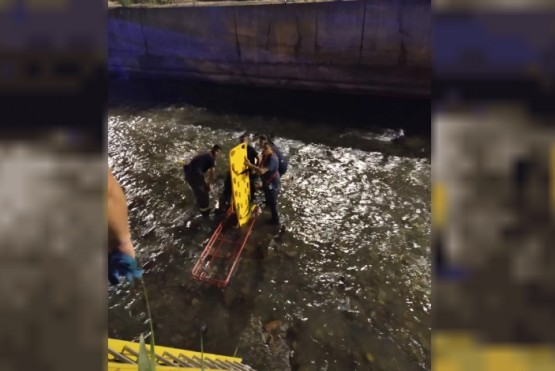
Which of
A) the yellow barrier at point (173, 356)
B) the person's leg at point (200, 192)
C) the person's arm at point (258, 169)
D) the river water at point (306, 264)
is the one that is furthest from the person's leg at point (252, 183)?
the yellow barrier at point (173, 356)

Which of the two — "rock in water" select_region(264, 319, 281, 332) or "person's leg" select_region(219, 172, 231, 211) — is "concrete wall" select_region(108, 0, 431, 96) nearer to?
"person's leg" select_region(219, 172, 231, 211)

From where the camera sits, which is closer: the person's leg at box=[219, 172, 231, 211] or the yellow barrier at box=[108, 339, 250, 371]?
the yellow barrier at box=[108, 339, 250, 371]

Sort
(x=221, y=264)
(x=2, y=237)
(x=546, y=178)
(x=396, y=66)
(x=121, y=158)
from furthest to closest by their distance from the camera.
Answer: (x=396, y=66) < (x=121, y=158) < (x=221, y=264) < (x=2, y=237) < (x=546, y=178)

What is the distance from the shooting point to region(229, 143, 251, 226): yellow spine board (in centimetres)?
693

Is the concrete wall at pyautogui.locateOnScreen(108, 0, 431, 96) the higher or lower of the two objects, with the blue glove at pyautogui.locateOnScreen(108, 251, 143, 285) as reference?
higher

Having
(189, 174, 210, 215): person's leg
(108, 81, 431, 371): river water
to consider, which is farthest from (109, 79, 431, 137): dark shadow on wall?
(189, 174, 210, 215): person's leg

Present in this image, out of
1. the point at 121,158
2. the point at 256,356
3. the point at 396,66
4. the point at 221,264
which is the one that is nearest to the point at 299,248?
A: the point at 221,264

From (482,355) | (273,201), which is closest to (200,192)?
(273,201)

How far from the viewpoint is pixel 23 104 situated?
3.90 feet

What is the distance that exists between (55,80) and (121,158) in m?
10.5

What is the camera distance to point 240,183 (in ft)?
23.6

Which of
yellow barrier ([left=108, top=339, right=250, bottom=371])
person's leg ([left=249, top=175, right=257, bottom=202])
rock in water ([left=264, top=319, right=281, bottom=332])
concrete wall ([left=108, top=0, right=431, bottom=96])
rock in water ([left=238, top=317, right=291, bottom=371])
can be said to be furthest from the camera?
concrete wall ([left=108, top=0, right=431, bottom=96])

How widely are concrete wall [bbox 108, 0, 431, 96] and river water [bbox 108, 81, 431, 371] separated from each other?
10.1 feet

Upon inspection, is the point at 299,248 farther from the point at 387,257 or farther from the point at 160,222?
the point at 160,222
